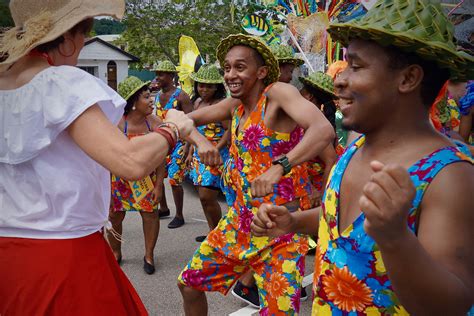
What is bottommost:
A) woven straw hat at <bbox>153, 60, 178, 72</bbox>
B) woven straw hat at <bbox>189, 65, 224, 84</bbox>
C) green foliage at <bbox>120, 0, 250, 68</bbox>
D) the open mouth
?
green foliage at <bbox>120, 0, 250, 68</bbox>

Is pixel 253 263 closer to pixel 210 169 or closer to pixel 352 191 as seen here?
pixel 352 191

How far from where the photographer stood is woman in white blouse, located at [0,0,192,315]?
72.7 inches

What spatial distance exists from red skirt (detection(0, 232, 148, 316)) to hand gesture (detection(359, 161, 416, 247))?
1307 mm

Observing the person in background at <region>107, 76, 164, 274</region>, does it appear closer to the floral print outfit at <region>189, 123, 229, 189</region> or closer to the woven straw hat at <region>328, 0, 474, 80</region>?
the floral print outfit at <region>189, 123, 229, 189</region>

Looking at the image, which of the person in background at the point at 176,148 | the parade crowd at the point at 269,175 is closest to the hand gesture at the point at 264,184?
the parade crowd at the point at 269,175

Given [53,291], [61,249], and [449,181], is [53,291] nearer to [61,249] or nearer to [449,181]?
[61,249]

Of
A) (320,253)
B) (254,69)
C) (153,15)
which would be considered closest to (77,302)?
(320,253)

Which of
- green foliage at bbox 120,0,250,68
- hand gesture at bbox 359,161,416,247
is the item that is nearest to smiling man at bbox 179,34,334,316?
hand gesture at bbox 359,161,416,247

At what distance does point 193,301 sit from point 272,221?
1.39 metres

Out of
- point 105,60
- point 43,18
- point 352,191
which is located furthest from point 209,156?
point 105,60

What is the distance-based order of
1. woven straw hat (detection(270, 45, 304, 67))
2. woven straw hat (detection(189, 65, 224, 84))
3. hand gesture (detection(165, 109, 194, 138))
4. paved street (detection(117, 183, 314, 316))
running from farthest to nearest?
woven straw hat (detection(189, 65, 224, 84))
woven straw hat (detection(270, 45, 304, 67))
paved street (detection(117, 183, 314, 316))
hand gesture (detection(165, 109, 194, 138))

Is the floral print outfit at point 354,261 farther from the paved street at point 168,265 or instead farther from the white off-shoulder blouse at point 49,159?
the paved street at point 168,265

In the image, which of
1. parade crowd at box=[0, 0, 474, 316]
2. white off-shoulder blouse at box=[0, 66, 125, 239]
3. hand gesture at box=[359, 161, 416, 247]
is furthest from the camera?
white off-shoulder blouse at box=[0, 66, 125, 239]

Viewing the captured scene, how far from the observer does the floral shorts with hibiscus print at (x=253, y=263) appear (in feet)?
9.22
